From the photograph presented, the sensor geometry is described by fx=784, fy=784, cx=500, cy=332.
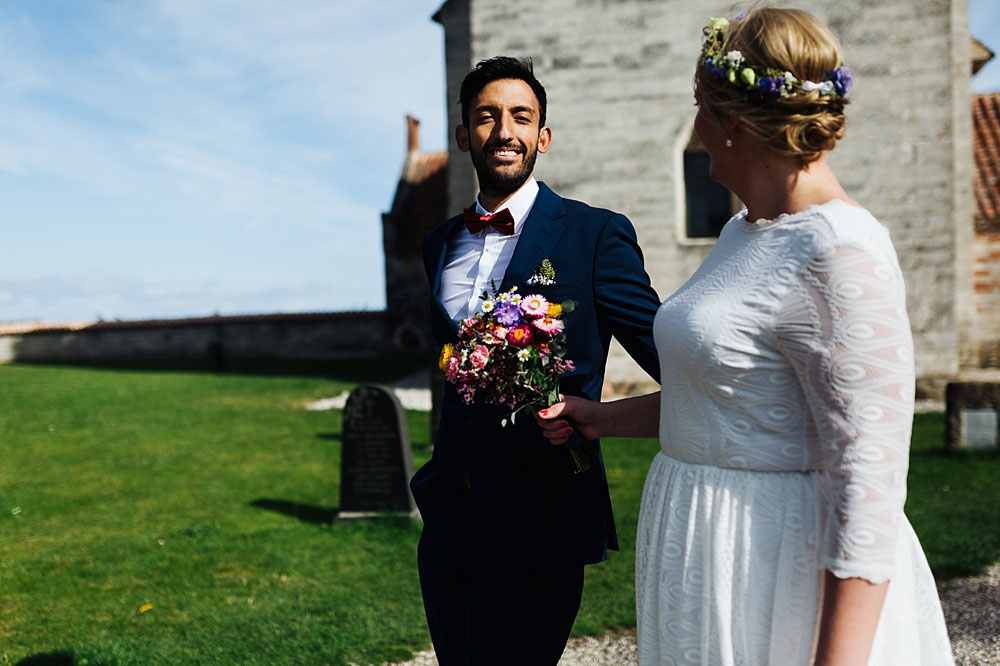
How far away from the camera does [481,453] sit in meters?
2.35

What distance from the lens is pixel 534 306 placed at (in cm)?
203

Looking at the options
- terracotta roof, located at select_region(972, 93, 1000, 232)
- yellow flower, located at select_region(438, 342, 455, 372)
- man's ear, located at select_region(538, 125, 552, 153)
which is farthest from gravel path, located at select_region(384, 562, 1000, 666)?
terracotta roof, located at select_region(972, 93, 1000, 232)

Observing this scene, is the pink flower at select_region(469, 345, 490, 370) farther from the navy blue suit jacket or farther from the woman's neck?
the woman's neck

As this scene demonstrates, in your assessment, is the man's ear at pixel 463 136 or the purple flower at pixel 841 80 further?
the man's ear at pixel 463 136

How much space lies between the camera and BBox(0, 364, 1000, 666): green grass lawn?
4551 mm

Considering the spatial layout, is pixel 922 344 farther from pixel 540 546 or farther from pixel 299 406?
pixel 540 546

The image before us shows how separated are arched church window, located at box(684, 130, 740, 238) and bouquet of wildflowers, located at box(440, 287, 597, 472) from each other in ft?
37.6

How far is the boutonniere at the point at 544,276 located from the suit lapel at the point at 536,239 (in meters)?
0.02

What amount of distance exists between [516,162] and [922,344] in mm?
11114

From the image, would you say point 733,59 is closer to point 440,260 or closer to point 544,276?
point 544,276

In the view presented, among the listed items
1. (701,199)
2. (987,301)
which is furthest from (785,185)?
(987,301)

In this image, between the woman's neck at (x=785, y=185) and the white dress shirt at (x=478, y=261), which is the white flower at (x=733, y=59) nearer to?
the woman's neck at (x=785, y=185)

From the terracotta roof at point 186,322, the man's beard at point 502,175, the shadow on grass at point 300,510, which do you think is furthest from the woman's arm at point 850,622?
the terracotta roof at point 186,322

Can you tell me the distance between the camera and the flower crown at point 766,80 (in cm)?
148
